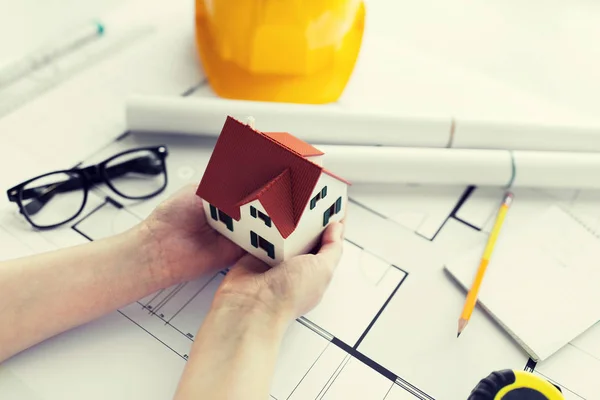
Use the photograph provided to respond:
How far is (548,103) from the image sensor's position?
0.77 m

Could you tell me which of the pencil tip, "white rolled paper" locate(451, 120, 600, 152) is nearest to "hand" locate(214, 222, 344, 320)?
the pencil tip

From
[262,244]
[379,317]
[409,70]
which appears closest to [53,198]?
[262,244]

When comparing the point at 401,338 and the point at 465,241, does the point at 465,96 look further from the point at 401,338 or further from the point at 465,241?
the point at 401,338

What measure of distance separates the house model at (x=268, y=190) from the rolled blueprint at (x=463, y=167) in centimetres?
14

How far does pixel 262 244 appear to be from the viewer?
513 mm

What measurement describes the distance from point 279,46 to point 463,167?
0.27 m

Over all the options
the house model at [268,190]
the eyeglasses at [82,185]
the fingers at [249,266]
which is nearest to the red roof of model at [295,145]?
the house model at [268,190]

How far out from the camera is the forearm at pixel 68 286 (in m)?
0.51

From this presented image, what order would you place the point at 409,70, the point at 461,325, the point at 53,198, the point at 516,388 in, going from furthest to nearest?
the point at 409,70
the point at 53,198
the point at 461,325
the point at 516,388

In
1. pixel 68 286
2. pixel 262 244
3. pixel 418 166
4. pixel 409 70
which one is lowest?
pixel 68 286

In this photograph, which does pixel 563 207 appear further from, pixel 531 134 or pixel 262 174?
pixel 262 174

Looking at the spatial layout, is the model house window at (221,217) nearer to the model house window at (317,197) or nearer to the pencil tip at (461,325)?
the model house window at (317,197)

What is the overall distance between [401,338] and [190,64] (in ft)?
1.60

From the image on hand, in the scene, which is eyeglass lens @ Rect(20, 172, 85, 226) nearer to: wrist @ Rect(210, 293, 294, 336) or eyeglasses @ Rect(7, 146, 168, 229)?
eyeglasses @ Rect(7, 146, 168, 229)
